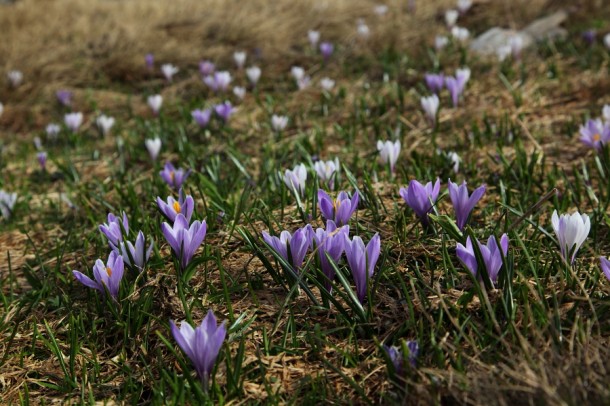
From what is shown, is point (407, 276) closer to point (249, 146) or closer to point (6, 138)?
point (249, 146)

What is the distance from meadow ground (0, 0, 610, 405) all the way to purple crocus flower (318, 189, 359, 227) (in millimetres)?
139

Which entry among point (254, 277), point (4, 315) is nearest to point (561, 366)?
point (254, 277)

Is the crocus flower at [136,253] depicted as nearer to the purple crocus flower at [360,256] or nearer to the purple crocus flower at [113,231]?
the purple crocus flower at [113,231]

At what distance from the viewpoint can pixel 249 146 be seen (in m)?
4.24

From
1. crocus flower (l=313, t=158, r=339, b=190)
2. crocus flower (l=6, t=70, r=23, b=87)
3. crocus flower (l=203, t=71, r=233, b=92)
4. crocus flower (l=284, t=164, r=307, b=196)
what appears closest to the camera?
crocus flower (l=284, t=164, r=307, b=196)

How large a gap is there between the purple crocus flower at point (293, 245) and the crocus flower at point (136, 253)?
46cm

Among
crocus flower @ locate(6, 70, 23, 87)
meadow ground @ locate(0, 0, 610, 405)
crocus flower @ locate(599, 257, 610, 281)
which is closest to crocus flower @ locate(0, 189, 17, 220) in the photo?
meadow ground @ locate(0, 0, 610, 405)

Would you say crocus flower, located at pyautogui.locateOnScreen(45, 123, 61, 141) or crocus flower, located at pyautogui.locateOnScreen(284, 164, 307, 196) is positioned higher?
crocus flower, located at pyautogui.locateOnScreen(284, 164, 307, 196)

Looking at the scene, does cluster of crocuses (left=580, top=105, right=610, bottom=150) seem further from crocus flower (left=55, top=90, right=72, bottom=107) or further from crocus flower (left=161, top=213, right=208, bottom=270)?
crocus flower (left=55, top=90, right=72, bottom=107)

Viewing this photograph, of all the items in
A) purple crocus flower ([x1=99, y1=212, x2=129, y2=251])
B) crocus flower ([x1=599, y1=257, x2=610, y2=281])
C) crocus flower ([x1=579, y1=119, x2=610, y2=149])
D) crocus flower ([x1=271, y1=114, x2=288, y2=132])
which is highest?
crocus flower ([x1=599, y1=257, x2=610, y2=281])

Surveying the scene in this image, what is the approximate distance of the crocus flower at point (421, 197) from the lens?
2102 millimetres

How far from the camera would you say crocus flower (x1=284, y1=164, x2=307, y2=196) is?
2.56m

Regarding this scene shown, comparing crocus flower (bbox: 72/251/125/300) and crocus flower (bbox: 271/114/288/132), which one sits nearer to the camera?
crocus flower (bbox: 72/251/125/300)

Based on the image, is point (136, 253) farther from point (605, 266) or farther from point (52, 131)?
point (52, 131)
